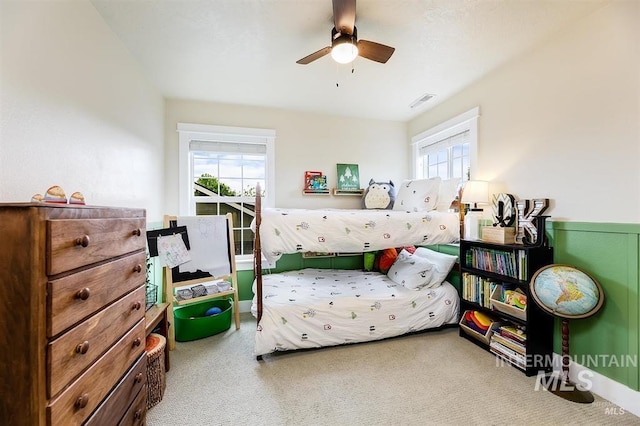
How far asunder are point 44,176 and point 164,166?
6.37ft

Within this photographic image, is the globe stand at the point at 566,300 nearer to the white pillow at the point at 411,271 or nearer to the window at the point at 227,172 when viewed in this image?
the white pillow at the point at 411,271

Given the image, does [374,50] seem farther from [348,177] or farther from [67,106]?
[348,177]

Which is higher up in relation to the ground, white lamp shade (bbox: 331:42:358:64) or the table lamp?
white lamp shade (bbox: 331:42:358:64)

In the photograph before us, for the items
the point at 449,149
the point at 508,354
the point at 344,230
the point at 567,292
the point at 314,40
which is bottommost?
the point at 508,354

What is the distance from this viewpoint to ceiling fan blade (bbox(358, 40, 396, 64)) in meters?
1.80

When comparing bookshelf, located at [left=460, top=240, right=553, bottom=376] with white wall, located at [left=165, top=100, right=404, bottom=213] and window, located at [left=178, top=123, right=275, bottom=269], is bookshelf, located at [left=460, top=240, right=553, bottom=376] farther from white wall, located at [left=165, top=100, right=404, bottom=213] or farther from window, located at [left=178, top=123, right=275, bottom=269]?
window, located at [left=178, top=123, right=275, bottom=269]

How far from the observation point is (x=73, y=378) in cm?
89

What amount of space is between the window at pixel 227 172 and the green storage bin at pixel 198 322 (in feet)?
2.22

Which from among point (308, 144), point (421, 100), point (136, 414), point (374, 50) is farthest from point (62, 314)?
point (421, 100)

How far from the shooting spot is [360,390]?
1.86 meters

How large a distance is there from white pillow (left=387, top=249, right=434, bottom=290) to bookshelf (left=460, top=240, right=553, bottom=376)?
1.08 ft

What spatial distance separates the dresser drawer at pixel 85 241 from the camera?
0.81 meters

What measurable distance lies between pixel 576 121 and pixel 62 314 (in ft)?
9.92

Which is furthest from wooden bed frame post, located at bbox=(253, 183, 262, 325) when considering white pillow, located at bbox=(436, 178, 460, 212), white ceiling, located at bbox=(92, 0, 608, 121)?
white pillow, located at bbox=(436, 178, 460, 212)
